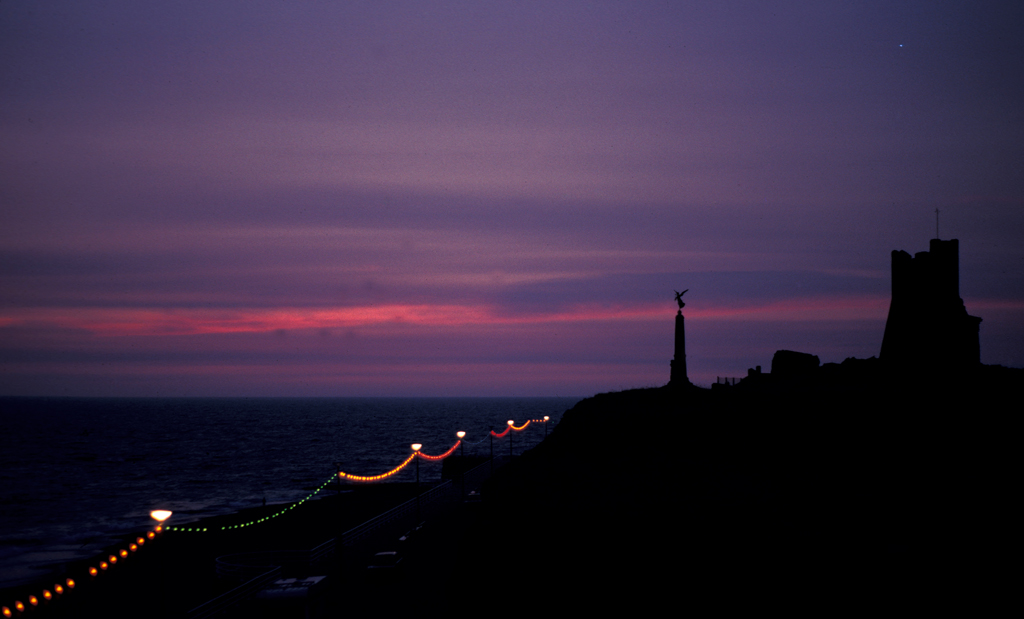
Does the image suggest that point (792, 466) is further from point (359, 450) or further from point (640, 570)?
point (359, 450)

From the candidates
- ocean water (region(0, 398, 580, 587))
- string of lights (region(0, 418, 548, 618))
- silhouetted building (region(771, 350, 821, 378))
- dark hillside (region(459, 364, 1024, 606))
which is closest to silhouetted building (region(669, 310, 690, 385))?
dark hillside (region(459, 364, 1024, 606))

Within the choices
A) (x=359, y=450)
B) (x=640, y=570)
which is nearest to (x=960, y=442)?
(x=640, y=570)

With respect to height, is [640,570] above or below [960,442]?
below

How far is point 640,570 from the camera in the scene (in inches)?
728

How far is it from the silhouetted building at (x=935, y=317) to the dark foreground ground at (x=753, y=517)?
0.88 metres

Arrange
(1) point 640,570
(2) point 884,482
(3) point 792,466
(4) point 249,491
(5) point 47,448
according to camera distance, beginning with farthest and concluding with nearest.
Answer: (5) point 47,448
(4) point 249,491
(3) point 792,466
(2) point 884,482
(1) point 640,570

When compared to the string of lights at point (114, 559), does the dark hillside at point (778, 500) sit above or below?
above

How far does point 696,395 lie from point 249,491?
57.9 meters

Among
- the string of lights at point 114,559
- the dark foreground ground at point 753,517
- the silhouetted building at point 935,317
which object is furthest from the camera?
the silhouetted building at point 935,317

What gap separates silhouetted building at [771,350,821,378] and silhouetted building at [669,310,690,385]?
8143 mm

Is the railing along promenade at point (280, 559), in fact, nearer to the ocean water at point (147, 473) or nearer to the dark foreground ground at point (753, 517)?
the dark foreground ground at point (753, 517)

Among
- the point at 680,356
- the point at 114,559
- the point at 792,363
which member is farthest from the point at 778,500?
the point at 792,363

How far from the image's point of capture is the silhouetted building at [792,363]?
4044 cm

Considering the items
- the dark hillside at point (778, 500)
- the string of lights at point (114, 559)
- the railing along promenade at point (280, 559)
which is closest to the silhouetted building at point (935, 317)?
the dark hillside at point (778, 500)
